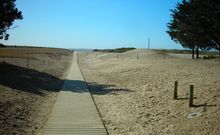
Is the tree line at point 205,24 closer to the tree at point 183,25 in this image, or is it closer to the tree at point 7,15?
the tree at point 183,25

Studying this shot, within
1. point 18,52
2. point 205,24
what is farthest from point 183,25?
point 18,52

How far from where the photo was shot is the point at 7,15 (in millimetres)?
29688

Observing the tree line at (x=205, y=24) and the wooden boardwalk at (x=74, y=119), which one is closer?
the wooden boardwalk at (x=74, y=119)

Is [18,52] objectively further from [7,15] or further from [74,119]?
[74,119]

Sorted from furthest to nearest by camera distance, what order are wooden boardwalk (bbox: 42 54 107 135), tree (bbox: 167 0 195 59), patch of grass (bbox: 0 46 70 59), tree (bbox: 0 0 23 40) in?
1. patch of grass (bbox: 0 46 70 59)
2. tree (bbox: 167 0 195 59)
3. tree (bbox: 0 0 23 40)
4. wooden boardwalk (bbox: 42 54 107 135)

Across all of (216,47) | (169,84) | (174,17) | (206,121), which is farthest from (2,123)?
(174,17)

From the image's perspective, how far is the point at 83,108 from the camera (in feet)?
43.7

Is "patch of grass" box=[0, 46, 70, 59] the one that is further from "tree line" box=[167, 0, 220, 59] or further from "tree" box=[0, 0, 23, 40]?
"tree line" box=[167, 0, 220, 59]

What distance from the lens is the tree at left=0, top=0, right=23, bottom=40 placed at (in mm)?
29203

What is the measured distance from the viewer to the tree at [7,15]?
29.2 m

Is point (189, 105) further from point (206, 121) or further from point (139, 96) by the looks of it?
point (139, 96)

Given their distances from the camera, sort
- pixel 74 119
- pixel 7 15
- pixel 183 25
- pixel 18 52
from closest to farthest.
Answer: pixel 74 119
pixel 7 15
pixel 183 25
pixel 18 52

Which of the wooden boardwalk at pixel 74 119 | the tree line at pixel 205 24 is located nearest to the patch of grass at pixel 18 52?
the tree line at pixel 205 24

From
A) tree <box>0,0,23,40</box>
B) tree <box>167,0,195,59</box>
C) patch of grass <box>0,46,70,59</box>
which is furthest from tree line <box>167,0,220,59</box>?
patch of grass <box>0,46,70,59</box>
